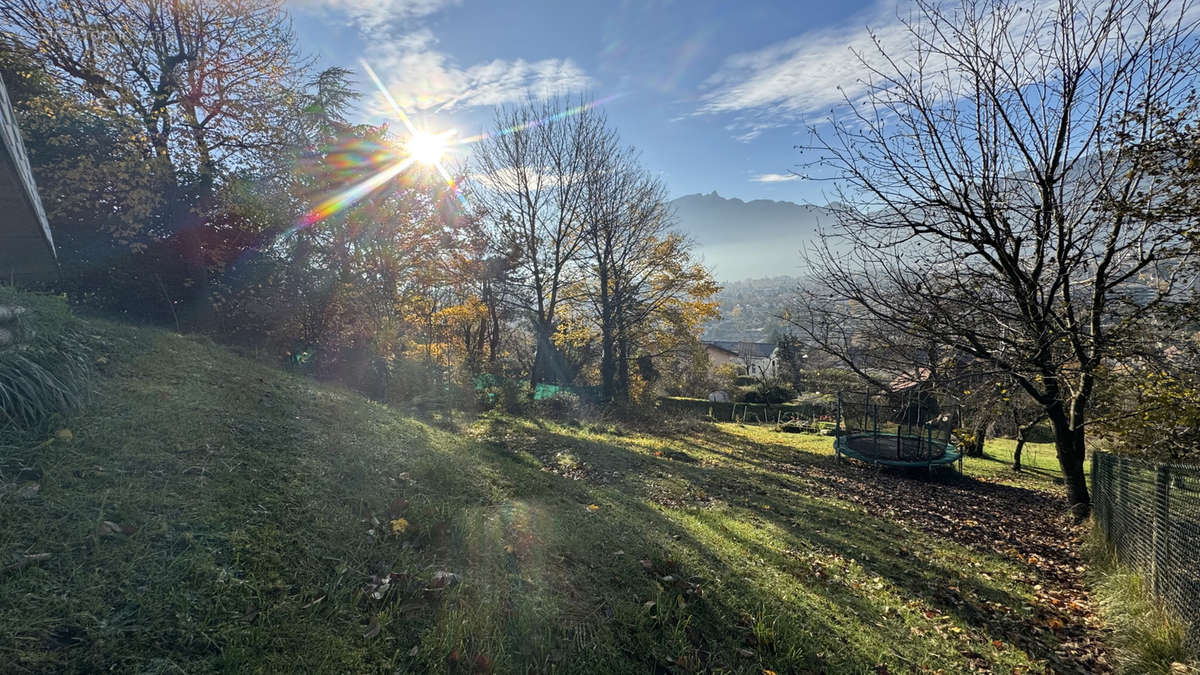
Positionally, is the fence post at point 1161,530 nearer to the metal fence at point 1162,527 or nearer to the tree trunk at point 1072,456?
the metal fence at point 1162,527

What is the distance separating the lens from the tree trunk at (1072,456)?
746 cm

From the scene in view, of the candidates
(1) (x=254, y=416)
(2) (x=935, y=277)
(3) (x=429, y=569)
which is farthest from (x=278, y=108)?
(2) (x=935, y=277)

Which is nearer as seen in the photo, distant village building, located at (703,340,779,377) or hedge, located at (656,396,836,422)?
hedge, located at (656,396,836,422)

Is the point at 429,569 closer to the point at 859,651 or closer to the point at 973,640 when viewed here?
the point at 859,651

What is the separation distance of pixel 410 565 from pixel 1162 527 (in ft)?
20.8

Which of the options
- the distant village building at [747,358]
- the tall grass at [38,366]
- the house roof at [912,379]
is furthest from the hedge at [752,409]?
the tall grass at [38,366]

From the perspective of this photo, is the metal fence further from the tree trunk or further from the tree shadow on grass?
the tree trunk

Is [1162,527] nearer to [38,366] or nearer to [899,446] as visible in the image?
[899,446]

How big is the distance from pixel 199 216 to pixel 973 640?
16789 mm

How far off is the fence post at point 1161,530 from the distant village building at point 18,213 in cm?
900

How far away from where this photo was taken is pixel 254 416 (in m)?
4.81

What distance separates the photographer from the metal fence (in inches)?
140

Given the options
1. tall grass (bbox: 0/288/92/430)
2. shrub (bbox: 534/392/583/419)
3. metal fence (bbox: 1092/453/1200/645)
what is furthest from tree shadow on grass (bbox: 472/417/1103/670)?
tall grass (bbox: 0/288/92/430)

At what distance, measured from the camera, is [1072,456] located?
24.7ft
